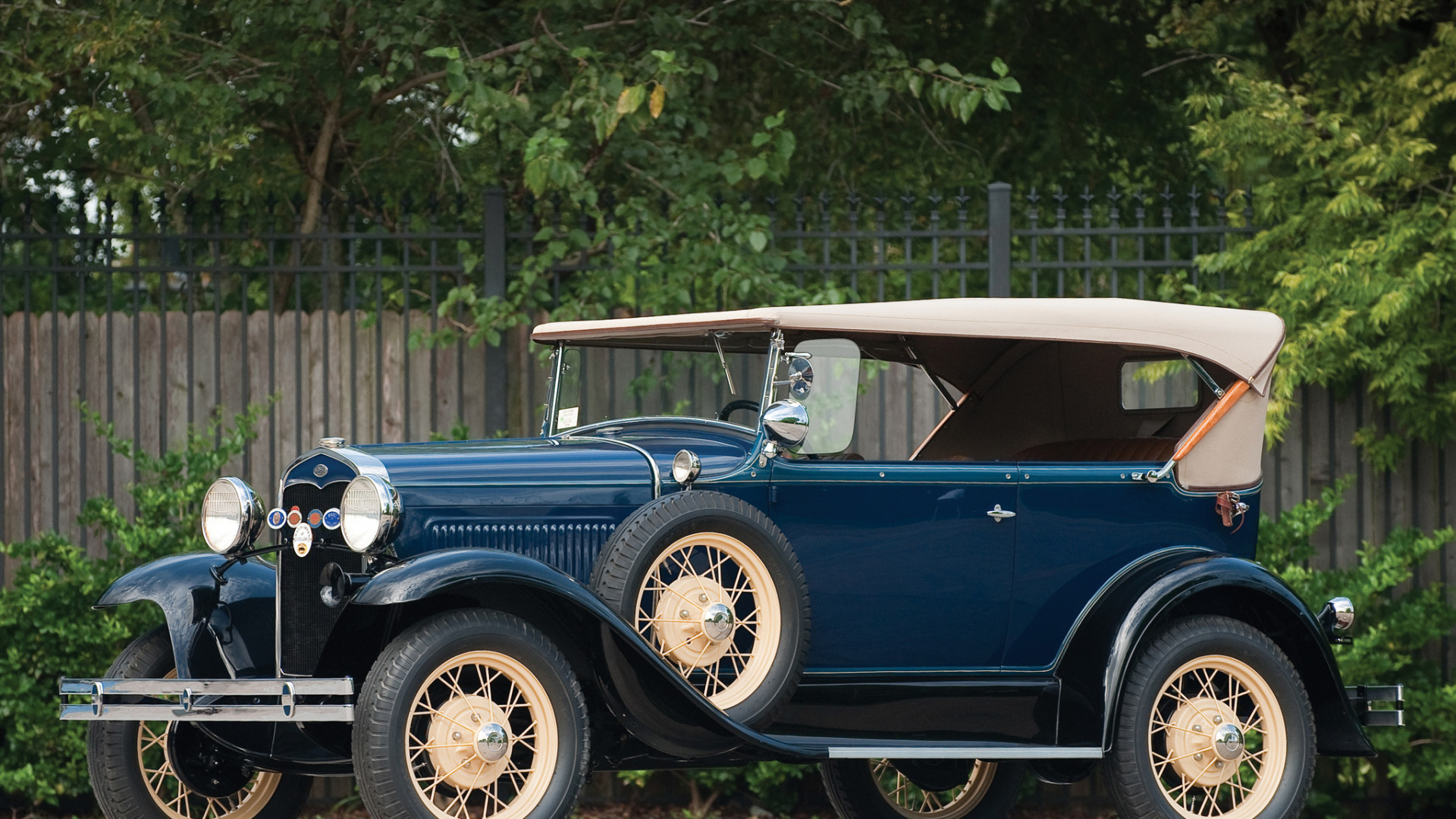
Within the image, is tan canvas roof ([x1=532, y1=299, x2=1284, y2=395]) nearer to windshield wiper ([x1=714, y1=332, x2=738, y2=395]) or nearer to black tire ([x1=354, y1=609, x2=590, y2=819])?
windshield wiper ([x1=714, y1=332, x2=738, y2=395])

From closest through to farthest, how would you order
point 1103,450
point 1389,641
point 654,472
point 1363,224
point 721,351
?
1. point 654,472
2. point 721,351
3. point 1103,450
4. point 1389,641
5. point 1363,224

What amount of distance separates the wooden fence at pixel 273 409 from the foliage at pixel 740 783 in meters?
1.54

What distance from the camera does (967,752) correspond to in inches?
182

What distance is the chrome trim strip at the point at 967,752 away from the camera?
445cm

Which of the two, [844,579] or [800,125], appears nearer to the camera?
[844,579]

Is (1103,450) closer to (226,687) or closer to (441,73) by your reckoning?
(226,687)

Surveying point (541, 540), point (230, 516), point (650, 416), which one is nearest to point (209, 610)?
point (230, 516)

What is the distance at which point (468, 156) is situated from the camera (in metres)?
8.95

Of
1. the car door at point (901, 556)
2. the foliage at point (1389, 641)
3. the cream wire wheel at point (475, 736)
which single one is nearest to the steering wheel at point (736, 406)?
the car door at point (901, 556)

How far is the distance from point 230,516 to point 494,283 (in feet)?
9.21

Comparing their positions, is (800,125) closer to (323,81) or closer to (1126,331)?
(323,81)

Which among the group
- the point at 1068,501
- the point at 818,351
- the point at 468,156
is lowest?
the point at 1068,501

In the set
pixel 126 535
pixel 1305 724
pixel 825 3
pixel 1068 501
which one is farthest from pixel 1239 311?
pixel 126 535

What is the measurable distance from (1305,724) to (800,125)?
652 centimetres
